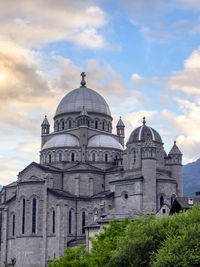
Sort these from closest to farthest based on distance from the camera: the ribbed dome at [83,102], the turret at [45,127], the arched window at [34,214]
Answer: the arched window at [34,214]
the ribbed dome at [83,102]
the turret at [45,127]

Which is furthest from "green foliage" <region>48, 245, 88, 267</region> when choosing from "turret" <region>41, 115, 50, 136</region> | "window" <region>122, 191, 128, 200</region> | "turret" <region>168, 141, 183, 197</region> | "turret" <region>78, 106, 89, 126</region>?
"turret" <region>41, 115, 50, 136</region>

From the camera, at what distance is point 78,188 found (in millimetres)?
93812

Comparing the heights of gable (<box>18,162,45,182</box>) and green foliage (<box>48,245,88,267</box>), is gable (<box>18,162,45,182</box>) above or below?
above

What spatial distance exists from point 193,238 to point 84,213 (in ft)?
162

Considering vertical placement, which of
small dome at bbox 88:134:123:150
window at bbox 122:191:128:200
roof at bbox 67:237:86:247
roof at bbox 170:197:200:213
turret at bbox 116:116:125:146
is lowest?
roof at bbox 67:237:86:247

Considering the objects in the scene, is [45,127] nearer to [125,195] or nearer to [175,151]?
[175,151]

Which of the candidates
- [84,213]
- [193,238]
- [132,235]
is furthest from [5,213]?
[193,238]

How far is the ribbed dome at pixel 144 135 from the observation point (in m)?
91.0

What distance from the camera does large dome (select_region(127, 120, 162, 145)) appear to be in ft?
298

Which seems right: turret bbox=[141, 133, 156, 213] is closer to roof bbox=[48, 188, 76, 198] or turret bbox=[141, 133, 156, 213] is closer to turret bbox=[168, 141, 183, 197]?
turret bbox=[168, 141, 183, 197]

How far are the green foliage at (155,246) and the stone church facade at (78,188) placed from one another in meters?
27.3

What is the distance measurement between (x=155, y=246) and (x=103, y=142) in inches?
2131

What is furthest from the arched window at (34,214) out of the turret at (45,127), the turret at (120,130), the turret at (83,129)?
the turret at (120,130)

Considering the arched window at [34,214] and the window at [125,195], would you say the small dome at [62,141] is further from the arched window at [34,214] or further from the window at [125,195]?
the window at [125,195]
